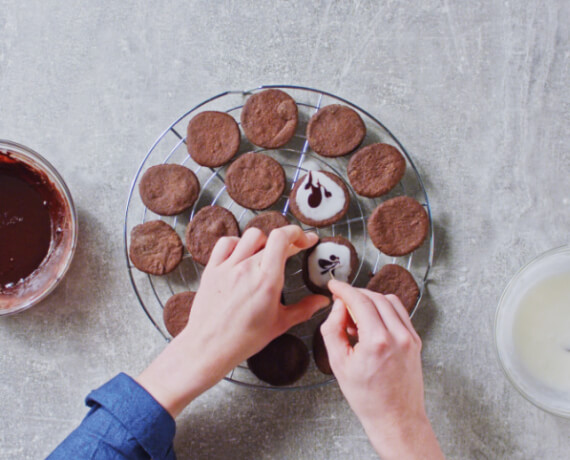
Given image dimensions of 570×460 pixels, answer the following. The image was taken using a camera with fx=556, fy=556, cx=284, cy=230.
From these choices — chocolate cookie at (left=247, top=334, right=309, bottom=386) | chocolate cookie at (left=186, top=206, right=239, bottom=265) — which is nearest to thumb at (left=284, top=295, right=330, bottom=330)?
chocolate cookie at (left=247, top=334, right=309, bottom=386)

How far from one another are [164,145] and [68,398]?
1031mm

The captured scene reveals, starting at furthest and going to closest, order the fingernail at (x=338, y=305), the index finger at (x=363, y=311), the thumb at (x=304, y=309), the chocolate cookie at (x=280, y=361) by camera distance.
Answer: the chocolate cookie at (x=280, y=361), the thumb at (x=304, y=309), the fingernail at (x=338, y=305), the index finger at (x=363, y=311)

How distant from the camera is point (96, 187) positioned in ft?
6.98

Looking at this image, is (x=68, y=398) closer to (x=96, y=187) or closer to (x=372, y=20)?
(x=96, y=187)

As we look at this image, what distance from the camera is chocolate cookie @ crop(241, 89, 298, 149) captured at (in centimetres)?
203

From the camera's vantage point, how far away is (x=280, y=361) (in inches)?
78.9

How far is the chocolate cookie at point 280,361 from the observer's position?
2000 millimetres

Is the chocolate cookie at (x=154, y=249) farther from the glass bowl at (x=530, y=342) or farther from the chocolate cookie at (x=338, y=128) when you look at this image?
the glass bowl at (x=530, y=342)

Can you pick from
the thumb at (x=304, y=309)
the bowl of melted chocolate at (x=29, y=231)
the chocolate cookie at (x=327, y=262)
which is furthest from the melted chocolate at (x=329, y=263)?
A: the bowl of melted chocolate at (x=29, y=231)

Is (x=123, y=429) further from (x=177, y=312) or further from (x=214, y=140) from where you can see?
(x=214, y=140)

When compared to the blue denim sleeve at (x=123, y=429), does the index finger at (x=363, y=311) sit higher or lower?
higher

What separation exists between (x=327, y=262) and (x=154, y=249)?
0.63m

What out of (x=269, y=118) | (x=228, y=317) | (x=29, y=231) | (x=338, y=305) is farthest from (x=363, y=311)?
(x=29, y=231)

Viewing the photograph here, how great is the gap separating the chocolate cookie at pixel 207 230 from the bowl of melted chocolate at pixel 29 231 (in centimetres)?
42
